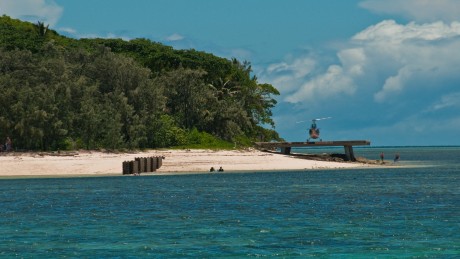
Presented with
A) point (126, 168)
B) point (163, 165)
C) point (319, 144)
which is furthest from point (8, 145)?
point (319, 144)

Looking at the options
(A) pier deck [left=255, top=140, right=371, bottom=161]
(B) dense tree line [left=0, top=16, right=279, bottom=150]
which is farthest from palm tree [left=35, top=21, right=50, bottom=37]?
(A) pier deck [left=255, top=140, right=371, bottom=161]

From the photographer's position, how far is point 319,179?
6888 centimetres

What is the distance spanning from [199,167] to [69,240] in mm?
50410

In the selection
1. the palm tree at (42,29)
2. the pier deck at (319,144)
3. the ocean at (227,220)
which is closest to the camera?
the ocean at (227,220)

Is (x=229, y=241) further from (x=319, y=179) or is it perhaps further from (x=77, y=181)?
(x=319, y=179)

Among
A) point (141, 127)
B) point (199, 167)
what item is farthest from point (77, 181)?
point (141, 127)

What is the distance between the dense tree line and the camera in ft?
267

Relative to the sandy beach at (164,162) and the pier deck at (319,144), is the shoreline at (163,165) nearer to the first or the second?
the sandy beach at (164,162)

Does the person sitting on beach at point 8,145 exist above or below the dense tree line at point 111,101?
below

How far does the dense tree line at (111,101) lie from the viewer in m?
81.3

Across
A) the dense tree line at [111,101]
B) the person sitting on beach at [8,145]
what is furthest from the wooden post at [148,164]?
the person sitting on beach at [8,145]

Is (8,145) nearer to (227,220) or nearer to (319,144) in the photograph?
(319,144)

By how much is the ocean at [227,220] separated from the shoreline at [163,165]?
896cm

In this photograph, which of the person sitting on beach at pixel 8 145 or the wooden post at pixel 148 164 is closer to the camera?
the wooden post at pixel 148 164
